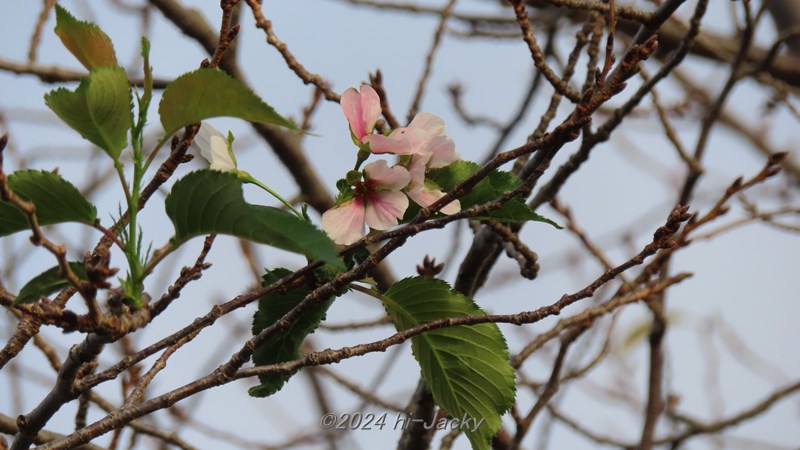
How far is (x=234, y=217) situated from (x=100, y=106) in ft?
0.62

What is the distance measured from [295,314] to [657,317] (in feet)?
5.05

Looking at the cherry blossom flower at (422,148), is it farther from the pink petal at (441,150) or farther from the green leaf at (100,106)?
the green leaf at (100,106)

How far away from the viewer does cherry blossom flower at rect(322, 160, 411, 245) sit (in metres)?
0.99

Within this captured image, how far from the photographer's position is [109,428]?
0.96 metres

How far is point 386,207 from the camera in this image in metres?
1.01

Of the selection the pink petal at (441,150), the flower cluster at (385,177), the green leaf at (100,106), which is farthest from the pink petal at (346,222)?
the green leaf at (100,106)

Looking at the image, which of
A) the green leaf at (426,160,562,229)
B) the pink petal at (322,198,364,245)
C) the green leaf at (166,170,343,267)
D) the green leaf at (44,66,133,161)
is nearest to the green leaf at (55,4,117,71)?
the green leaf at (44,66,133,161)

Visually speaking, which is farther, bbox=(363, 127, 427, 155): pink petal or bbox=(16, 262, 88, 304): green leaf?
bbox=(363, 127, 427, 155): pink petal

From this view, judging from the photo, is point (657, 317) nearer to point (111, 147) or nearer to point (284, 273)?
point (284, 273)

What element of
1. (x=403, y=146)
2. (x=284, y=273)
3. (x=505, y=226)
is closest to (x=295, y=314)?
(x=284, y=273)

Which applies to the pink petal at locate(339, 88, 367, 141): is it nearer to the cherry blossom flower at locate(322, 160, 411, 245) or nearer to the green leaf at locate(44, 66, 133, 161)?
the cherry blossom flower at locate(322, 160, 411, 245)

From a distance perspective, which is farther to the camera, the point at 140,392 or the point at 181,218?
the point at 140,392

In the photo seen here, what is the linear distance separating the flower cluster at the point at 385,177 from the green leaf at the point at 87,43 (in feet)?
0.91

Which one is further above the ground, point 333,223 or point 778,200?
point 778,200
